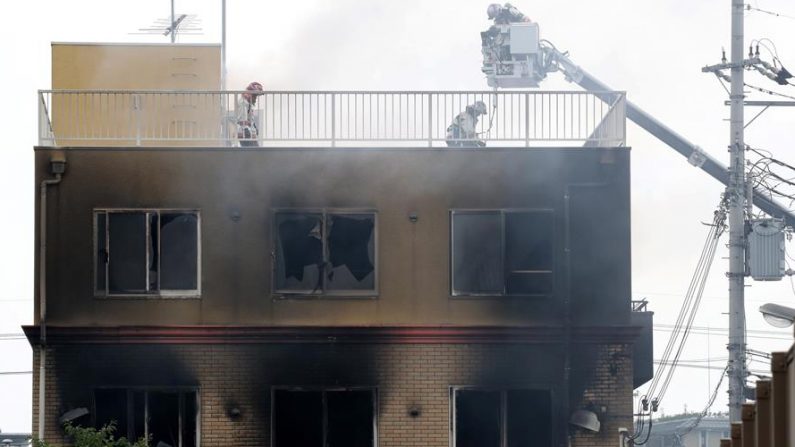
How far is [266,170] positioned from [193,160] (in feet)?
3.65

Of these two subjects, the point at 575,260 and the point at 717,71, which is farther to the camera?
the point at 717,71

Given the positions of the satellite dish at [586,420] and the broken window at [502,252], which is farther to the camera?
the broken window at [502,252]

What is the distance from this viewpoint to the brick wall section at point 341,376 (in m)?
29.7

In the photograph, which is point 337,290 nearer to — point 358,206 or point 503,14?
point 358,206

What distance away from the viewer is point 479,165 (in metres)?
30.2

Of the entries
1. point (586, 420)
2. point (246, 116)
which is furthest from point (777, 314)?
point (246, 116)

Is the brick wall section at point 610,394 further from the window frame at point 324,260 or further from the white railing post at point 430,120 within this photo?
the white railing post at point 430,120

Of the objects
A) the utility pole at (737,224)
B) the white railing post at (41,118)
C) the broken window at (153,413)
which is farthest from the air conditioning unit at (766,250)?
the white railing post at (41,118)

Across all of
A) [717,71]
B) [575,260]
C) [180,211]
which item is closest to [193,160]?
[180,211]

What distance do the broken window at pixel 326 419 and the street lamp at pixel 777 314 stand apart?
727 cm

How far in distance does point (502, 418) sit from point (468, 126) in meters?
4.39

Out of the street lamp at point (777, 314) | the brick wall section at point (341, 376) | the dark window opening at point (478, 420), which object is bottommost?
the dark window opening at point (478, 420)

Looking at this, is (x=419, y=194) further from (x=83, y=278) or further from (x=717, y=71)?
(x=717, y=71)

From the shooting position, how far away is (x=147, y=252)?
1184 inches
